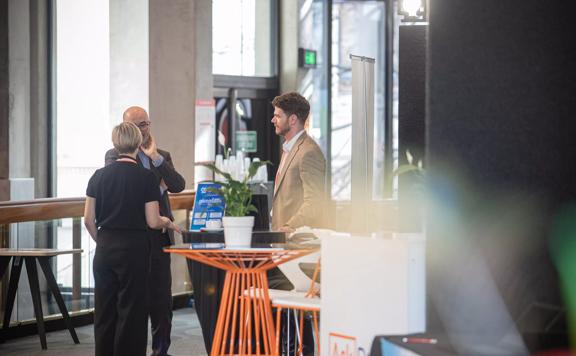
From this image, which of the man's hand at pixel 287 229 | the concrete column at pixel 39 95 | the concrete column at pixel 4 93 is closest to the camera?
the man's hand at pixel 287 229

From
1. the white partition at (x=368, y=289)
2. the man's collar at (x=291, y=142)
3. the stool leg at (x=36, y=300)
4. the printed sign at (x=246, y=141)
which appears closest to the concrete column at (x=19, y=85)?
the stool leg at (x=36, y=300)

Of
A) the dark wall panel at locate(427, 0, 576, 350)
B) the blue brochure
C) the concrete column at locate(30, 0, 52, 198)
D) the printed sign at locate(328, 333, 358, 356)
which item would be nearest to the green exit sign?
the concrete column at locate(30, 0, 52, 198)

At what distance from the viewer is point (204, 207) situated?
19.8ft

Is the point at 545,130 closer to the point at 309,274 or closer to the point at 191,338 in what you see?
the point at 309,274

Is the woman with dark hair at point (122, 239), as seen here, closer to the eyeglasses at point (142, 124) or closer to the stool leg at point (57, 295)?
the eyeglasses at point (142, 124)

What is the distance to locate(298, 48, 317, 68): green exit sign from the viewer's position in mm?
12047

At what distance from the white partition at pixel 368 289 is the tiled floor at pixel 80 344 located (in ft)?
9.67

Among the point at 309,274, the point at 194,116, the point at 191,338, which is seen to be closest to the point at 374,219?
the point at 309,274

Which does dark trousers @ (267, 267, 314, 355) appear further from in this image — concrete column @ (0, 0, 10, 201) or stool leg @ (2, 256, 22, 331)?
concrete column @ (0, 0, 10, 201)

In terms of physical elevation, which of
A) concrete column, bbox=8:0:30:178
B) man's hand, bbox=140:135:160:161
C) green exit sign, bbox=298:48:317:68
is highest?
green exit sign, bbox=298:48:317:68

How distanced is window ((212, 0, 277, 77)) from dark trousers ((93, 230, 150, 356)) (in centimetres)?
646

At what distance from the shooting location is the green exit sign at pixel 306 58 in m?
12.0

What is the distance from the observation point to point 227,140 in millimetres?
11789

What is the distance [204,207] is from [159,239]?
33 centimetres
